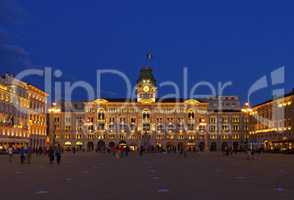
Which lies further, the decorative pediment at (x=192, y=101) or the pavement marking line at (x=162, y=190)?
the decorative pediment at (x=192, y=101)

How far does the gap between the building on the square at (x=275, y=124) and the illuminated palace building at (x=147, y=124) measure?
1718cm

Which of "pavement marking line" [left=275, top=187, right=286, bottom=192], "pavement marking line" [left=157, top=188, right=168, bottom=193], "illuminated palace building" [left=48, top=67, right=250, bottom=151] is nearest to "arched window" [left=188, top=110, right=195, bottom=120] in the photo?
"illuminated palace building" [left=48, top=67, right=250, bottom=151]

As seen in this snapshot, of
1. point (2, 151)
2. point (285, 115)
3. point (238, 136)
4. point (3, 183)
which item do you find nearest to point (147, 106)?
point (238, 136)

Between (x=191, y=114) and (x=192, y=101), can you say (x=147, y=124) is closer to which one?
(x=191, y=114)

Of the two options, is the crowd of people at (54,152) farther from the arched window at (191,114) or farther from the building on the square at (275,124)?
the arched window at (191,114)

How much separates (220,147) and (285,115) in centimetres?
4911

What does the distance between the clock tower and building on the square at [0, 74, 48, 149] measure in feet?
142

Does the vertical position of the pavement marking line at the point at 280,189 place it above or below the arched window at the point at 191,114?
below

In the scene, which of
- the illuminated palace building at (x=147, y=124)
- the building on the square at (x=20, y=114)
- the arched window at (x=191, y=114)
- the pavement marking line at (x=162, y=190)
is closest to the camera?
the pavement marking line at (x=162, y=190)

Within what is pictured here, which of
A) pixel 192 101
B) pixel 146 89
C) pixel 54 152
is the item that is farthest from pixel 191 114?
pixel 54 152

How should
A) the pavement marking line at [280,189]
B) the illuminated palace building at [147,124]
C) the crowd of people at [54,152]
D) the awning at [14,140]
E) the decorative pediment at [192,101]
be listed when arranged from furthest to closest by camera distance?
1. the decorative pediment at [192,101]
2. the illuminated palace building at [147,124]
3. the awning at [14,140]
4. the crowd of people at [54,152]
5. the pavement marking line at [280,189]

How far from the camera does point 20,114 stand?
→ 117875mm

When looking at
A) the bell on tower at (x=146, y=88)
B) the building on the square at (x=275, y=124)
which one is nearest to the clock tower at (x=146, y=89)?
the bell on tower at (x=146, y=88)

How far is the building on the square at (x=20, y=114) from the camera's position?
106 meters
